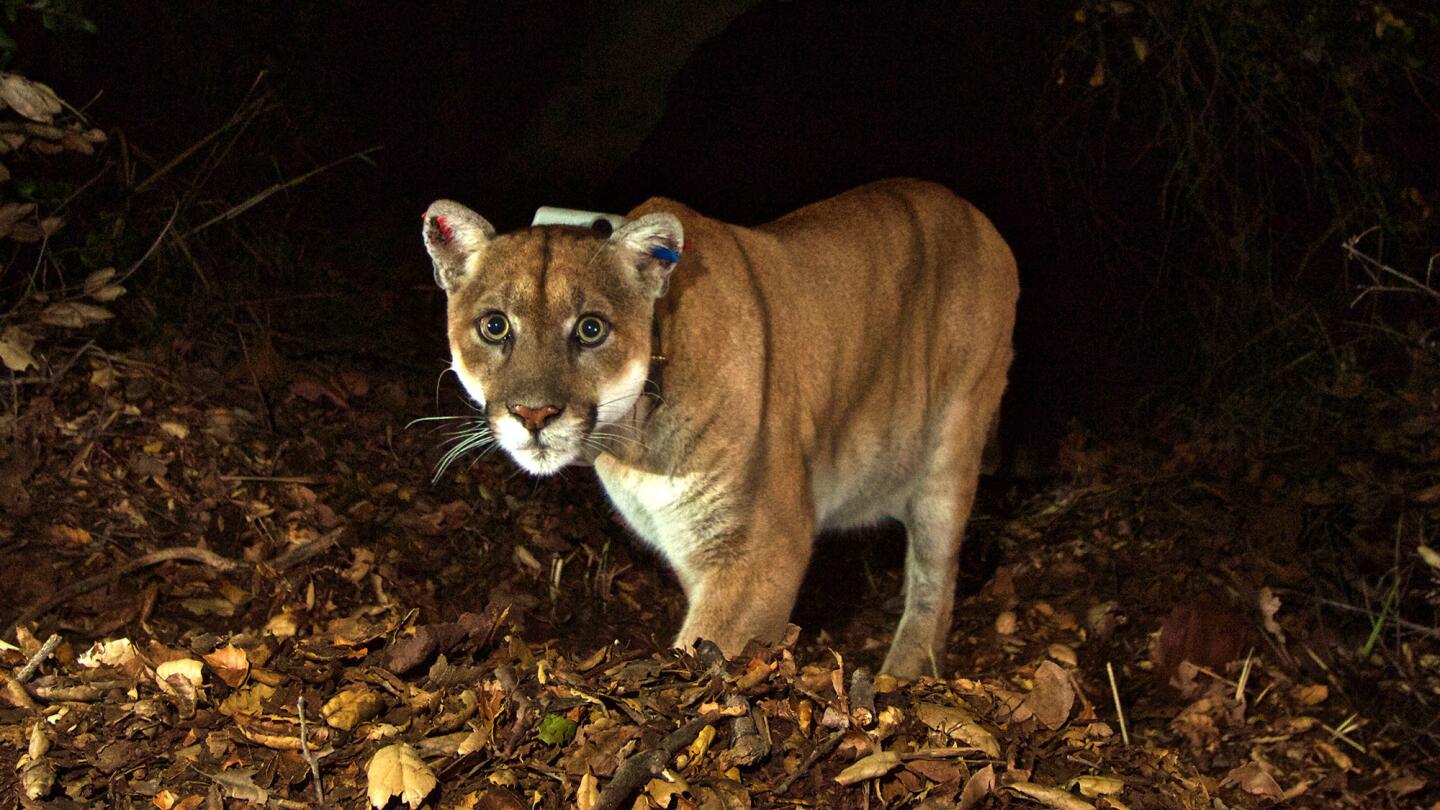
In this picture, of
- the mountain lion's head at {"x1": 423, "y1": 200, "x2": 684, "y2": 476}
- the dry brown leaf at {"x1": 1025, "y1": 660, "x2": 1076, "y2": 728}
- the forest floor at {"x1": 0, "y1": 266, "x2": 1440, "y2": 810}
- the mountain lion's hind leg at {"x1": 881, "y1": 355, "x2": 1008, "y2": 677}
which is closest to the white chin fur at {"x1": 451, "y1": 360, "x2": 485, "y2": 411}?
the mountain lion's head at {"x1": 423, "y1": 200, "x2": 684, "y2": 476}

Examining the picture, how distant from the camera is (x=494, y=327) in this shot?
3742 mm

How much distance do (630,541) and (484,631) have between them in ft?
7.62

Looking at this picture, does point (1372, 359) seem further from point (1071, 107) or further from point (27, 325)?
point (27, 325)

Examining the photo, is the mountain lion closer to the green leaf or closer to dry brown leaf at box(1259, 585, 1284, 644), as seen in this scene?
the green leaf

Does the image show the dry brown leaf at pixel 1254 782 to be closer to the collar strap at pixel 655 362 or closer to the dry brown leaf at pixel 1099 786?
the dry brown leaf at pixel 1099 786

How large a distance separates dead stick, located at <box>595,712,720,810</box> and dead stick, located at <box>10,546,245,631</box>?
2201 millimetres

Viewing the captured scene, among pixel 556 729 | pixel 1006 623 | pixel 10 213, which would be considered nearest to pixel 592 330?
pixel 556 729

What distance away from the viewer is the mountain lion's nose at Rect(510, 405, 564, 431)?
353 cm

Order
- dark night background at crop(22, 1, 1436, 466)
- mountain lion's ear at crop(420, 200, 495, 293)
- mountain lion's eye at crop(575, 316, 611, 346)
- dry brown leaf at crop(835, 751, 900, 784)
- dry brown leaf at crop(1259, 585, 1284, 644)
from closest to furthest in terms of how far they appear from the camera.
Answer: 1. dry brown leaf at crop(835, 751, 900, 784)
2. mountain lion's eye at crop(575, 316, 611, 346)
3. mountain lion's ear at crop(420, 200, 495, 293)
4. dry brown leaf at crop(1259, 585, 1284, 644)
5. dark night background at crop(22, 1, 1436, 466)

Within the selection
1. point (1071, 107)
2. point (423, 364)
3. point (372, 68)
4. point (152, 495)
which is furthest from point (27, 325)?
point (1071, 107)

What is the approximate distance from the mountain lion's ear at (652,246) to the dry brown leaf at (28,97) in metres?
1.58

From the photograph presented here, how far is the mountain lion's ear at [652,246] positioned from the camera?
3719mm

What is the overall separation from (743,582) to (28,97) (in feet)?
7.75

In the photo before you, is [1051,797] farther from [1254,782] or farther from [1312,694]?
[1312,694]
